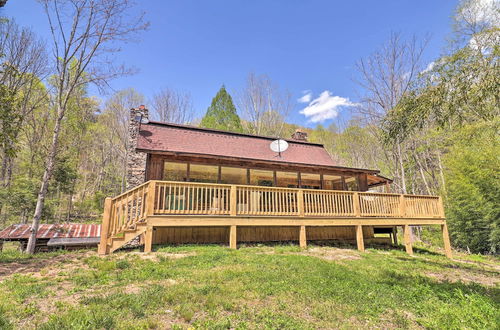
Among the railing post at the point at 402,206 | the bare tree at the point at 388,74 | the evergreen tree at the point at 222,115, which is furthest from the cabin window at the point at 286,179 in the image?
the evergreen tree at the point at 222,115

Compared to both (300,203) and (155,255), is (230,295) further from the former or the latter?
(300,203)

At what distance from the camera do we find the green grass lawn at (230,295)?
2.88 metres

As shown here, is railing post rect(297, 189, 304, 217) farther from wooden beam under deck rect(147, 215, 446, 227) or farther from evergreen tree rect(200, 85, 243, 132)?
evergreen tree rect(200, 85, 243, 132)

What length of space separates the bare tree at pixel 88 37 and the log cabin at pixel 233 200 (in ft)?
8.11

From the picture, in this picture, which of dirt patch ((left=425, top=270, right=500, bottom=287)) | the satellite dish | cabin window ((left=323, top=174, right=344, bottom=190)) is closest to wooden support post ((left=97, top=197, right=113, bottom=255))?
the satellite dish

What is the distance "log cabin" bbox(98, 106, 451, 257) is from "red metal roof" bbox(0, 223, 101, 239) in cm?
270

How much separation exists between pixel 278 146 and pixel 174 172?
5352 mm

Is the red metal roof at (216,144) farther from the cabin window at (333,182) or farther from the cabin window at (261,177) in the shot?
the cabin window at (333,182)

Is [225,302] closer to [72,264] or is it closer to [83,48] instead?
[72,264]

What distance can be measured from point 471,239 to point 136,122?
1840 cm

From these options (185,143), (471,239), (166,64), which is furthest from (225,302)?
(471,239)

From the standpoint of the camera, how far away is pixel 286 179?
11.8 metres

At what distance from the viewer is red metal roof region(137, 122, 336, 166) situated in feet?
33.9

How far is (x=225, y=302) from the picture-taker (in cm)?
334
